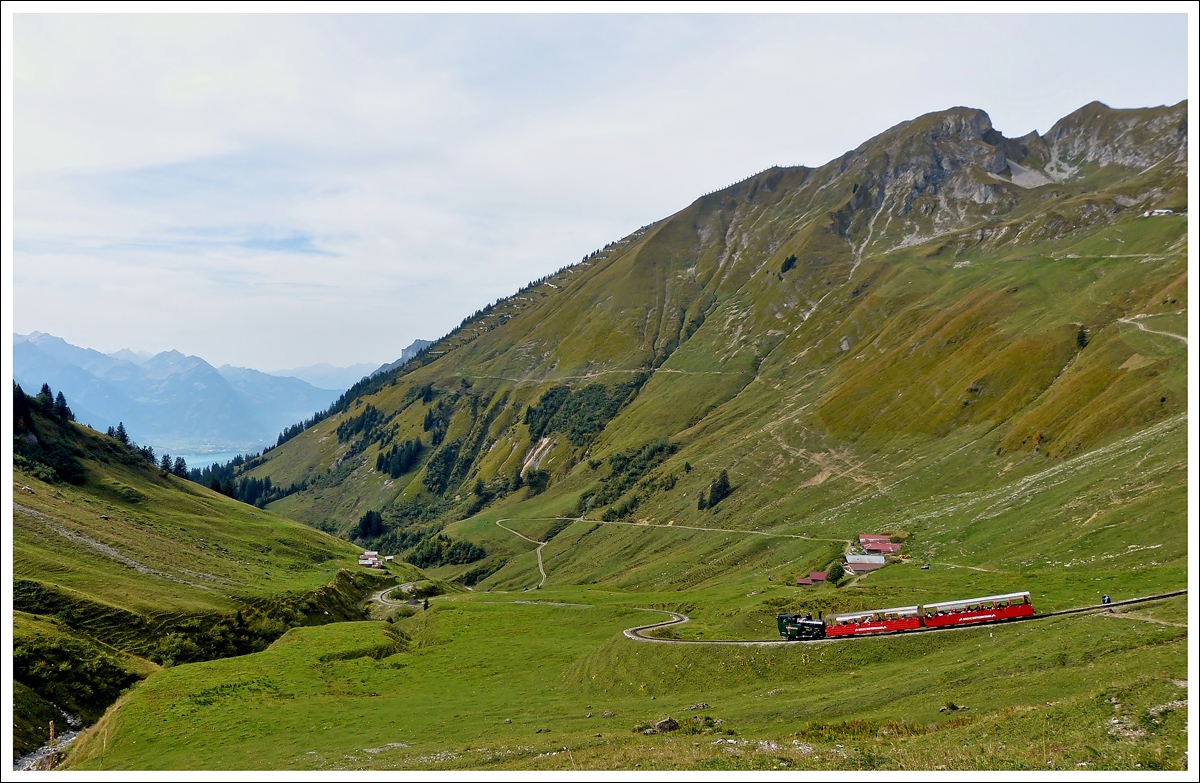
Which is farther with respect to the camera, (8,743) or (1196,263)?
(8,743)

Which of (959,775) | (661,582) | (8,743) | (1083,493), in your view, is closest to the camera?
(959,775)

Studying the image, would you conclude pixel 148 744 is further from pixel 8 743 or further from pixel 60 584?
pixel 60 584

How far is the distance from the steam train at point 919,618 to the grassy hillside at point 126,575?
6380cm

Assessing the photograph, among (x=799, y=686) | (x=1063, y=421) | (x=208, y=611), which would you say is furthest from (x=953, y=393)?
(x=208, y=611)

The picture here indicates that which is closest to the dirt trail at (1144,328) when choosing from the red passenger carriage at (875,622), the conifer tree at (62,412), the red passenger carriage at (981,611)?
the red passenger carriage at (981,611)

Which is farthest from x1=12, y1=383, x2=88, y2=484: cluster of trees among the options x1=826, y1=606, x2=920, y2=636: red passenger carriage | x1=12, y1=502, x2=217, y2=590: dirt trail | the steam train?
x1=826, y1=606, x2=920, y2=636: red passenger carriage

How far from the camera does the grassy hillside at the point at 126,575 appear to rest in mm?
60750

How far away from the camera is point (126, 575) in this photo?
3698 inches

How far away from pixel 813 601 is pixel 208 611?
76899 mm

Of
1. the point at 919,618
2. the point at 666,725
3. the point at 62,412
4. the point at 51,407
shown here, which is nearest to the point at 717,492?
the point at 919,618

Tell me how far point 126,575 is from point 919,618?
335 feet

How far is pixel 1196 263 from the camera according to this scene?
64.2 ft

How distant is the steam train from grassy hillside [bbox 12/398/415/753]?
209 ft

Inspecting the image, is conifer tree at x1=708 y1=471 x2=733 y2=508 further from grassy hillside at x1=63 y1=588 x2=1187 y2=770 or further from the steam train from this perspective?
the steam train
